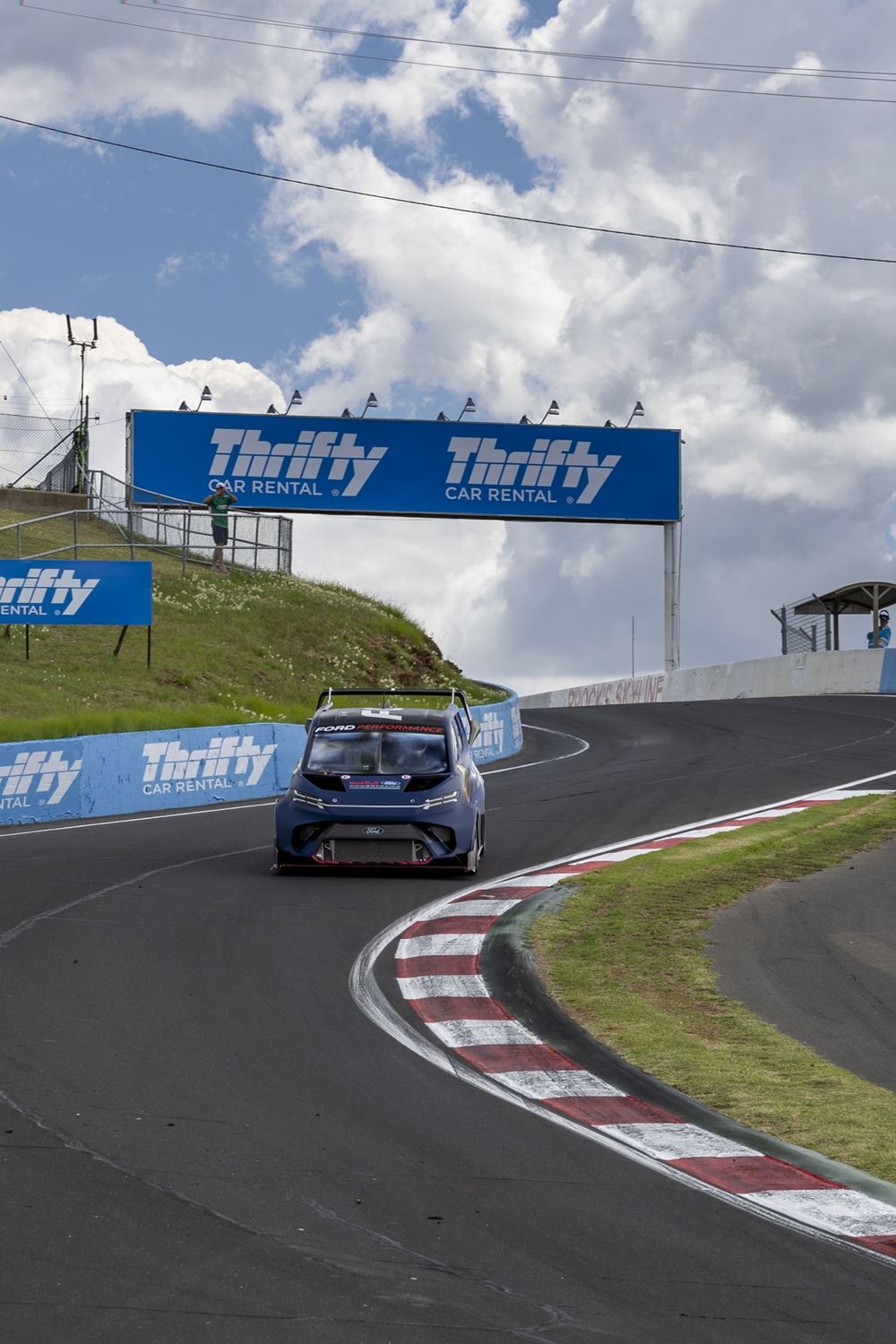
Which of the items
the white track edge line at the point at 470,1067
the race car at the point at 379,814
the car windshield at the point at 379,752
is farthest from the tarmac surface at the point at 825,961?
the car windshield at the point at 379,752

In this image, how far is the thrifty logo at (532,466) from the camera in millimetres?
49719

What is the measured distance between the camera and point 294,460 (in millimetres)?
49531

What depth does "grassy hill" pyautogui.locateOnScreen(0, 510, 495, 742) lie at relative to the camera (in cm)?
3006

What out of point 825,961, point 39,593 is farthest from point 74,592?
point 825,961

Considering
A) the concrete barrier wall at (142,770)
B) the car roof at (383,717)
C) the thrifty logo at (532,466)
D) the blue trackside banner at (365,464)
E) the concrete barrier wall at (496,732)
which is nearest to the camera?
the car roof at (383,717)

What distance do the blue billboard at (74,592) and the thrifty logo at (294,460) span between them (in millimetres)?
18068

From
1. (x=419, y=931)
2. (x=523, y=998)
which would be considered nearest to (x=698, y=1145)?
(x=523, y=998)

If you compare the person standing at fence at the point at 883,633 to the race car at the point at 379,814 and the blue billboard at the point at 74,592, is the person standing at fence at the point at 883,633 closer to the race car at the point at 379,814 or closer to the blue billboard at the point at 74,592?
the blue billboard at the point at 74,592

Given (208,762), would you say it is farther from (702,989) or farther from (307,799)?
(702,989)

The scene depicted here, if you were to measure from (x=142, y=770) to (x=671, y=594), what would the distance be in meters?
33.1

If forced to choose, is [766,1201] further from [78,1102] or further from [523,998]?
[523,998]

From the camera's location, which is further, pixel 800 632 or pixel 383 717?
pixel 800 632

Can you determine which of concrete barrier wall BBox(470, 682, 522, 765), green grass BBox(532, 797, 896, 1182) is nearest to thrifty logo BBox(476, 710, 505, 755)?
concrete barrier wall BBox(470, 682, 522, 765)

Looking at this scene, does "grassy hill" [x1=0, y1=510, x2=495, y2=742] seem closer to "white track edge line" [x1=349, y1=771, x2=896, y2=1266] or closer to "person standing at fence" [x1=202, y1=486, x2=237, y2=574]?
"person standing at fence" [x1=202, y1=486, x2=237, y2=574]
